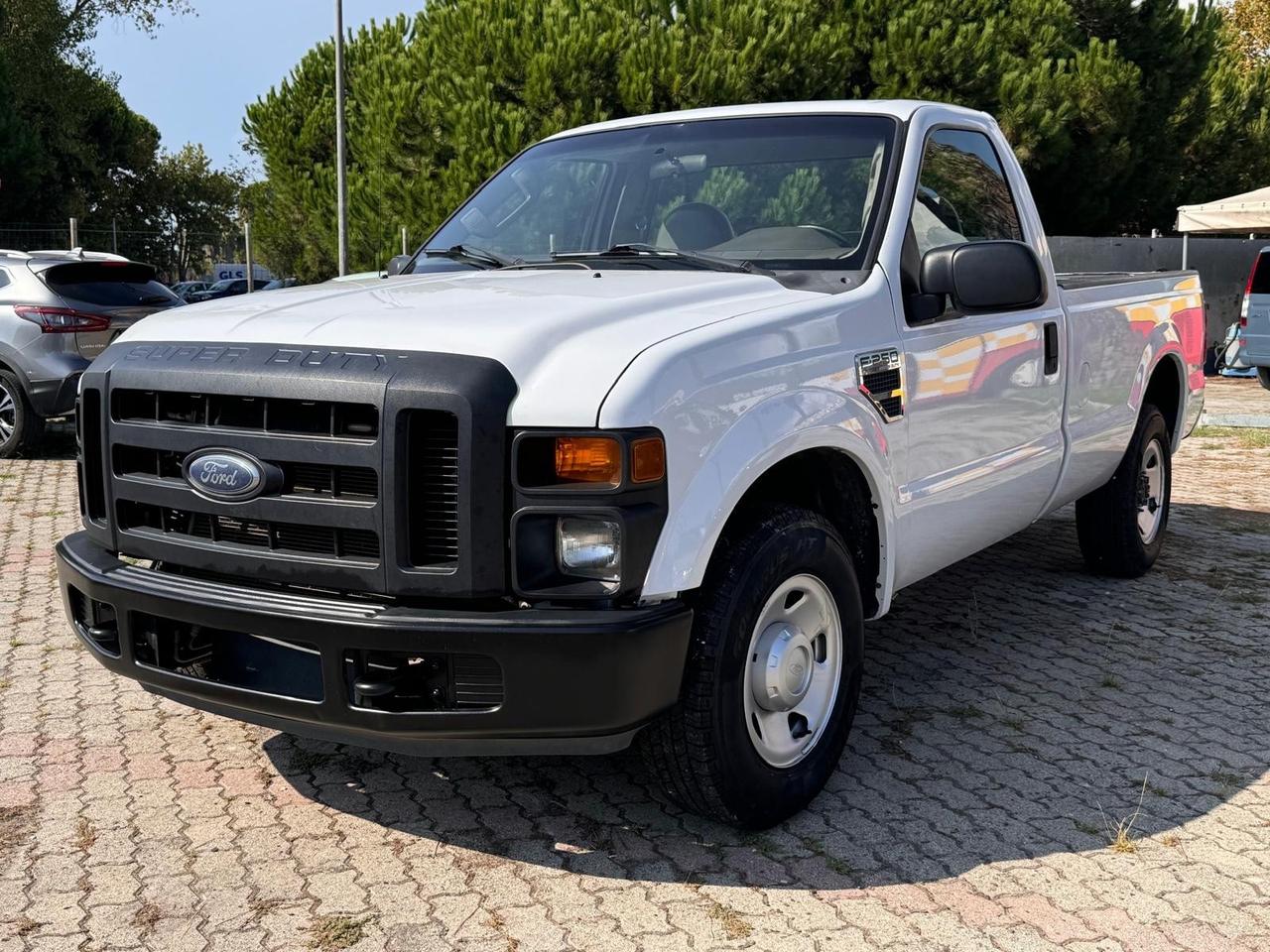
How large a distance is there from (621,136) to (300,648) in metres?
2.55

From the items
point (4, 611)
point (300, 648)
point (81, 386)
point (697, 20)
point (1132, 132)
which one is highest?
point (697, 20)

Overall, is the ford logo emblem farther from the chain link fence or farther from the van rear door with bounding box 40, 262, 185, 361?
the chain link fence

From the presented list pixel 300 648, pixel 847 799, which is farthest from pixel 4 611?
pixel 847 799

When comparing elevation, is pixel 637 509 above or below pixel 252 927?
above

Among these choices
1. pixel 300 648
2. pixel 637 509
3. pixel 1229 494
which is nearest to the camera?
pixel 637 509

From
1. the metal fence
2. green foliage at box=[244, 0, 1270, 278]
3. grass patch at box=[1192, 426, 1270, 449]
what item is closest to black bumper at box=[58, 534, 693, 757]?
grass patch at box=[1192, 426, 1270, 449]

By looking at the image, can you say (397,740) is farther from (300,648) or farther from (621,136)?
(621,136)

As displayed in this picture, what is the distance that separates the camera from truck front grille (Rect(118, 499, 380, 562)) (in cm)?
302

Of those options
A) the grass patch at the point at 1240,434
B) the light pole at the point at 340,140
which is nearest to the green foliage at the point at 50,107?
the light pole at the point at 340,140

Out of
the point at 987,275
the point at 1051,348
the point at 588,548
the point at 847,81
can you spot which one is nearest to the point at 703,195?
the point at 987,275

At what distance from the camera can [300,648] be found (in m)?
3.10

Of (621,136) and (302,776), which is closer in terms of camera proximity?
(302,776)

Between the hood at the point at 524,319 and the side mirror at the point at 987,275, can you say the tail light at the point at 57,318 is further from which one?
the side mirror at the point at 987,275

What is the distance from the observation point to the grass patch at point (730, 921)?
299cm
